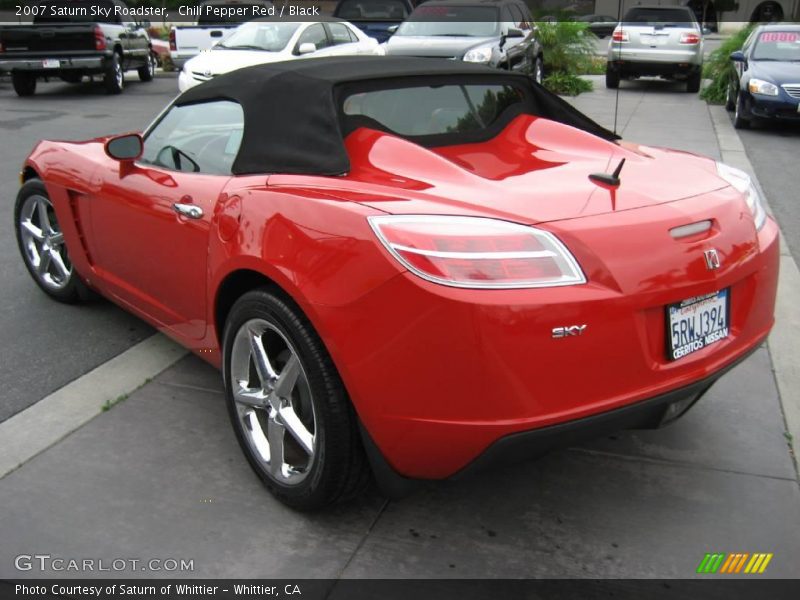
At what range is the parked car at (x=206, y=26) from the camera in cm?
1808

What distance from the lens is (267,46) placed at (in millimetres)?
12648

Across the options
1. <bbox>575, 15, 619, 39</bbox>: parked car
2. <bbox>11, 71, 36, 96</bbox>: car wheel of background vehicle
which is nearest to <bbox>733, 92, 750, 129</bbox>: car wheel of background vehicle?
<bbox>11, 71, 36, 96</bbox>: car wheel of background vehicle

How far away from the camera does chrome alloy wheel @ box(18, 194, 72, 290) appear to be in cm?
474

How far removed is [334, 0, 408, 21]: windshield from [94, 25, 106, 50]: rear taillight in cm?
537

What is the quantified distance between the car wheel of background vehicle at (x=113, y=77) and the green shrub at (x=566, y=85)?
8599mm

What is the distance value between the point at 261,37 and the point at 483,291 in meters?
11.7

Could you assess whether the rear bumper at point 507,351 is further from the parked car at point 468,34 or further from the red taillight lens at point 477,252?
the parked car at point 468,34

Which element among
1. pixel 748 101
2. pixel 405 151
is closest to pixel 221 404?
pixel 405 151

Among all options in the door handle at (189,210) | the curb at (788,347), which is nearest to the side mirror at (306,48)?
the curb at (788,347)

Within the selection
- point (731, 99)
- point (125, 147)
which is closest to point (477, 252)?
point (125, 147)

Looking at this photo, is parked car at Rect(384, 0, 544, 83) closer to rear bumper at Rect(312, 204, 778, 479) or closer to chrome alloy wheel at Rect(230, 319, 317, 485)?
chrome alloy wheel at Rect(230, 319, 317, 485)

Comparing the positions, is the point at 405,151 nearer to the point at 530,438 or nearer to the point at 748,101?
the point at 530,438

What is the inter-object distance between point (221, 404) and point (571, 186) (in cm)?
189

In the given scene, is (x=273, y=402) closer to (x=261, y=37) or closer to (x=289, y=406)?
(x=289, y=406)
